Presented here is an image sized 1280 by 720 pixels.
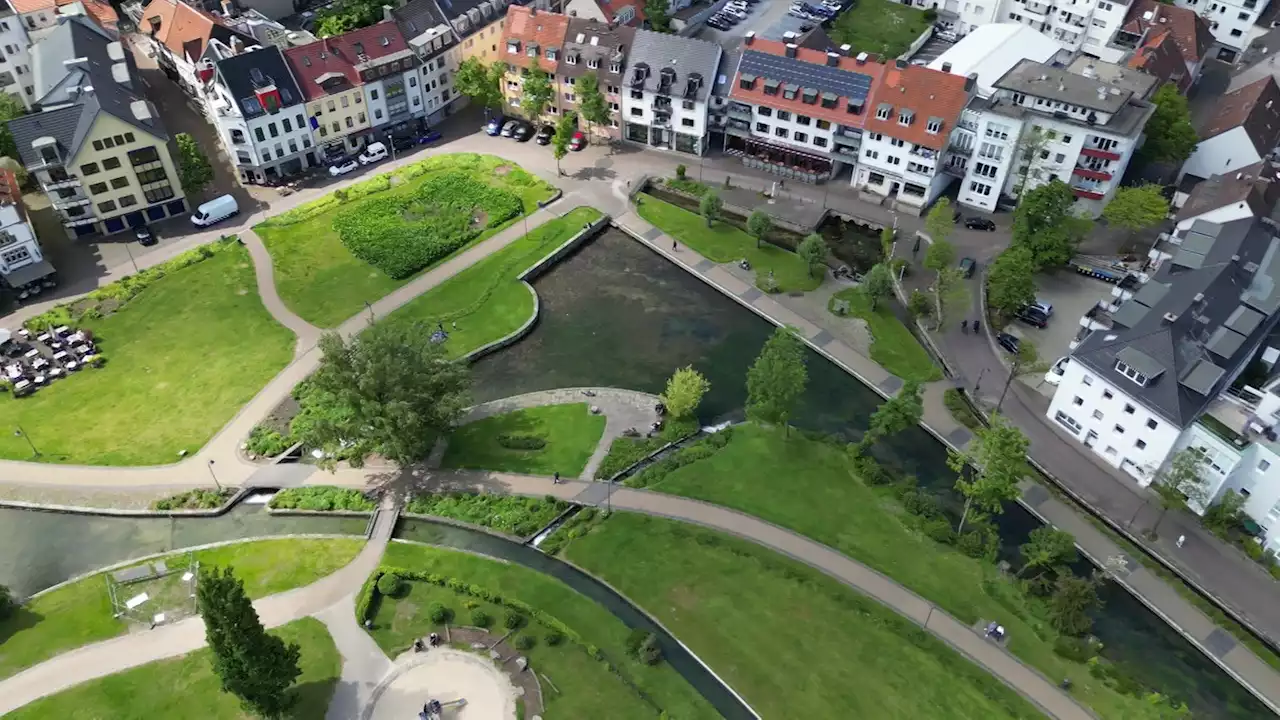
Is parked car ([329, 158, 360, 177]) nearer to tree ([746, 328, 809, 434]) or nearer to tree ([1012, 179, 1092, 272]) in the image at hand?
tree ([746, 328, 809, 434])

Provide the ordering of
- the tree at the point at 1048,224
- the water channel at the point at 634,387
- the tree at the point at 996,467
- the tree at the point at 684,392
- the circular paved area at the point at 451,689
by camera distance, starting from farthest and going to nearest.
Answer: the tree at the point at 1048,224 → the tree at the point at 684,392 → the tree at the point at 996,467 → the water channel at the point at 634,387 → the circular paved area at the point at 451,689

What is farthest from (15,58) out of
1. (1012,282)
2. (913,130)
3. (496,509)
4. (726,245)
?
(1012,282)

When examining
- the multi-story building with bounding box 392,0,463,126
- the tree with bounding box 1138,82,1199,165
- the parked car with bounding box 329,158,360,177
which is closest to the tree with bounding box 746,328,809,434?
the tree with bounding box 1138,82,1199,165

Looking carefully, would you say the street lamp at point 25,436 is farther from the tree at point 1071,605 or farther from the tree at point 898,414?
the tree at point 1071,605

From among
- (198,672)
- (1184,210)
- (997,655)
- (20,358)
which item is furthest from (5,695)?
(1184,210)

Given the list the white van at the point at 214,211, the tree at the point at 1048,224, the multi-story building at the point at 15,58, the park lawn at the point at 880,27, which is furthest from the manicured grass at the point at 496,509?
the park lawn at the point at 880,27
